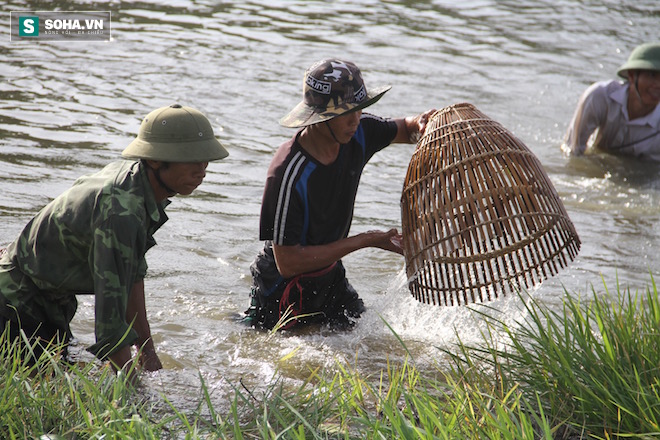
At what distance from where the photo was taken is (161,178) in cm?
357

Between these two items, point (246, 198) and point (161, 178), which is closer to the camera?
point (161, 178)

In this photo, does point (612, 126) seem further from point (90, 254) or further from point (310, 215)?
point (90, 254)

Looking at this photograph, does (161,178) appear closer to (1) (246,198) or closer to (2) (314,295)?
(2) (314,295)

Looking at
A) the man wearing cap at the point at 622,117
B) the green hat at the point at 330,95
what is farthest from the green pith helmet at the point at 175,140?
the man wearing cap at the point at 622,117

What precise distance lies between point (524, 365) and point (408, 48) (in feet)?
30.5

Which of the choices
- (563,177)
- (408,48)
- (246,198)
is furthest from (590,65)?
(246,198)

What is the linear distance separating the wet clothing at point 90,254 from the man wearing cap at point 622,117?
5.74m

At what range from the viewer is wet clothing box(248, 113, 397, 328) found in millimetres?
4262

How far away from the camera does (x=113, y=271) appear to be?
3.38 metres

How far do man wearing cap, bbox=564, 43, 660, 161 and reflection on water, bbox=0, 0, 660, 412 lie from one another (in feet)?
0.68

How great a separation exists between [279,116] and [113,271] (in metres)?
6.02

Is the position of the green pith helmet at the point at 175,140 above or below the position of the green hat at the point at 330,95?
below

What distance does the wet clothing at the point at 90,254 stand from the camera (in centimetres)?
338

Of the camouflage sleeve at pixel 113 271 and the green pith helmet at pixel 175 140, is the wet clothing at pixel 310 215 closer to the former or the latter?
the green pith helmet at pixel 175 140
